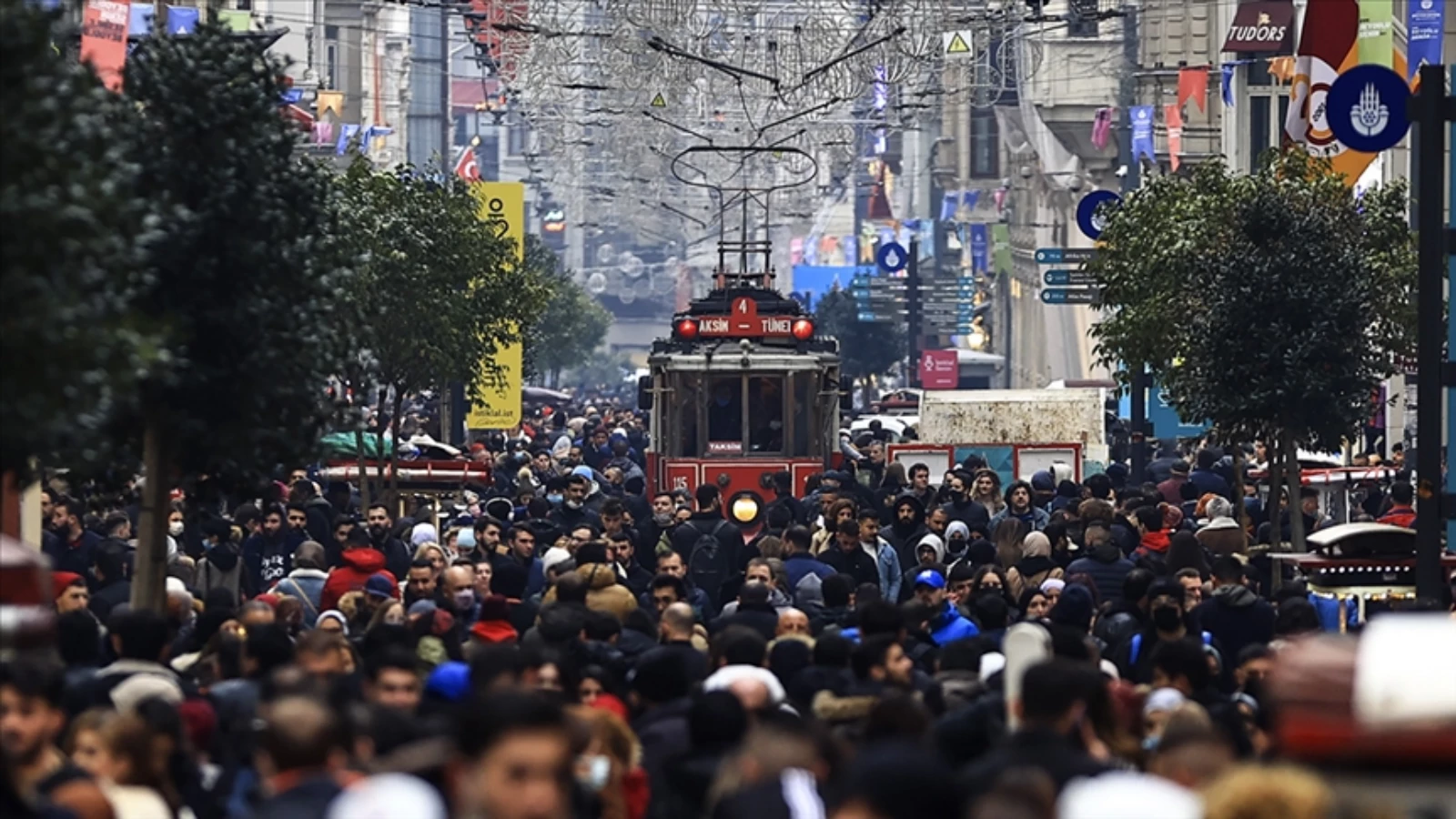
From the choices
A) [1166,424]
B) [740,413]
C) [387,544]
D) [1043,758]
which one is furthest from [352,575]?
[1166,424]

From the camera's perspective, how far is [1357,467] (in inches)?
1185

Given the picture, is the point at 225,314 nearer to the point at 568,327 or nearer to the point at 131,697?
the point at 131,697

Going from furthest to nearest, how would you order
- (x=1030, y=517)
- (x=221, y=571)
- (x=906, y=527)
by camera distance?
(x=1030, y=517), (x=906, y=527), (x=221, y=571)

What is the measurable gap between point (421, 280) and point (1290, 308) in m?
10.6

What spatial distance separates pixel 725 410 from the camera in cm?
3491

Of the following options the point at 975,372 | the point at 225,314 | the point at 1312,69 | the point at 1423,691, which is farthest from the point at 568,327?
the point at 1423,691

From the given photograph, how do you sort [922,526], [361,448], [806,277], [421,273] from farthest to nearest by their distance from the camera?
[806,277] < [421,273] < [361,448] < [922,526]

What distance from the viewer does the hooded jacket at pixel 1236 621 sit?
15797mm

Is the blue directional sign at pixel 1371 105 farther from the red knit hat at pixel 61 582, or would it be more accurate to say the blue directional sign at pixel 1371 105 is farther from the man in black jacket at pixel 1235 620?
the red knit hat at pixel 61 582

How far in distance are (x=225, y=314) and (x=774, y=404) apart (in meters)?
19.2

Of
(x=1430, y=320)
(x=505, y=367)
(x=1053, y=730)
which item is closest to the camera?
(x=1053, y=730)

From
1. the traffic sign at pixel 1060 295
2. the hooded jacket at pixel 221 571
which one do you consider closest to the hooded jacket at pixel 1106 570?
the hooded jacket at pixel 221 571

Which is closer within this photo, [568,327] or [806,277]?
[568,327]

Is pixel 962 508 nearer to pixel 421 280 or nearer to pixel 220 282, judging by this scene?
pixel 421 280
